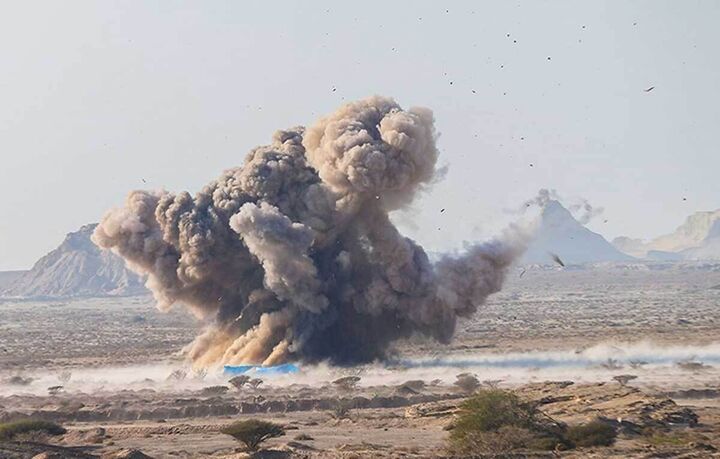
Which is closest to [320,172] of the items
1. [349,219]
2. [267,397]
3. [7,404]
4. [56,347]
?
[349,219]

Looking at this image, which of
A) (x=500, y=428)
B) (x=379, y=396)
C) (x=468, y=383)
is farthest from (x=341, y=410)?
(x=500, y=428)

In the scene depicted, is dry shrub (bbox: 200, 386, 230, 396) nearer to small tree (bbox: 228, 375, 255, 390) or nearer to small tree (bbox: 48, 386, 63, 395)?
small tree (bbox: 228, 375, 255, 390)

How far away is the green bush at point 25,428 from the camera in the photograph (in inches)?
2078

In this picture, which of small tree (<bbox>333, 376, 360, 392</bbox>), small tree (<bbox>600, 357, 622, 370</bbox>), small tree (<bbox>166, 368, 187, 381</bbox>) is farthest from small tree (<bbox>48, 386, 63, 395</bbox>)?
small tree (<bbox>600, 357, 622, 370</bbox>)

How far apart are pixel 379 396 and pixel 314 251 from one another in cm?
1903

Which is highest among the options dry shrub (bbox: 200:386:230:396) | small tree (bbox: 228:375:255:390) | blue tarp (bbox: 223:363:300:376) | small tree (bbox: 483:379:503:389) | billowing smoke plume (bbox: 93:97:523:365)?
billowing smoke plume (bbox: 93:97:523:365)

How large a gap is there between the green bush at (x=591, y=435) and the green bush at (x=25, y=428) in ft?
80.2

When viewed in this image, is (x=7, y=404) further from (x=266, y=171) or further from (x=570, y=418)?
(x=570, y=418)

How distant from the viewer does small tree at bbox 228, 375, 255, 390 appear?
246 feet

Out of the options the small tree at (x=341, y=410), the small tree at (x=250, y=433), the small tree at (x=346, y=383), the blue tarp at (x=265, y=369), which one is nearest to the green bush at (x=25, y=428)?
the small tree at (x=250, y=433)

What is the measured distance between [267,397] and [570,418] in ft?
74.9

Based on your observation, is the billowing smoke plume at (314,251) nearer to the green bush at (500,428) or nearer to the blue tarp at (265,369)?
the blue tarp at (265,369)

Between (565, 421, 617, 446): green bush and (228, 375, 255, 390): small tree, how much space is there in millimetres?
31816

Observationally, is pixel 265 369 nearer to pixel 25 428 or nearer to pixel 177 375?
pixel 177 375
